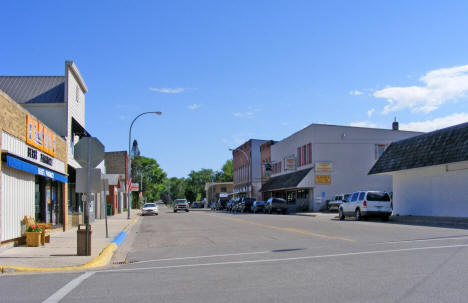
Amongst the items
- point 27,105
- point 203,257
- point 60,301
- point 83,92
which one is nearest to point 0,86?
point 27,105

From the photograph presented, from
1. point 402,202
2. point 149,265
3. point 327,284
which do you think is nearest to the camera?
point 327,284

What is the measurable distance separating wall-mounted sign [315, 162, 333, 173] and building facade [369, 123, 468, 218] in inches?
556

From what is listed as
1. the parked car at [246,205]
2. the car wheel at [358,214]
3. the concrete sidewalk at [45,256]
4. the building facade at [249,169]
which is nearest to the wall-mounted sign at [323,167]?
the parked car at [246,205]

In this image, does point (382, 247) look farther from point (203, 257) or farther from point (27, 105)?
point (27, 105)

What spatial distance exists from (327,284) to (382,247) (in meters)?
5.71

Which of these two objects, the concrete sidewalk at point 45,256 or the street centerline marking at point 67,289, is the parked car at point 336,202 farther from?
the street centerline marking at point 67,289

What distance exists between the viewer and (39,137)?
17359mm

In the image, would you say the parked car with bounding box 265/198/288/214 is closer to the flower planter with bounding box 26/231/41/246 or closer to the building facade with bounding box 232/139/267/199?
the building facade with bounding box 232/139/267/199

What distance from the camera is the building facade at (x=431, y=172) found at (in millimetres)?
25119

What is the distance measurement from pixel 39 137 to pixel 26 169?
2802mm

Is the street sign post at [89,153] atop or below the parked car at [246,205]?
atop

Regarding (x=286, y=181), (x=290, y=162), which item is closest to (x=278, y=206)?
(x=286, y=181)

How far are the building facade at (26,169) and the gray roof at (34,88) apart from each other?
2501mm

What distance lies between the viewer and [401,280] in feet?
25.4
